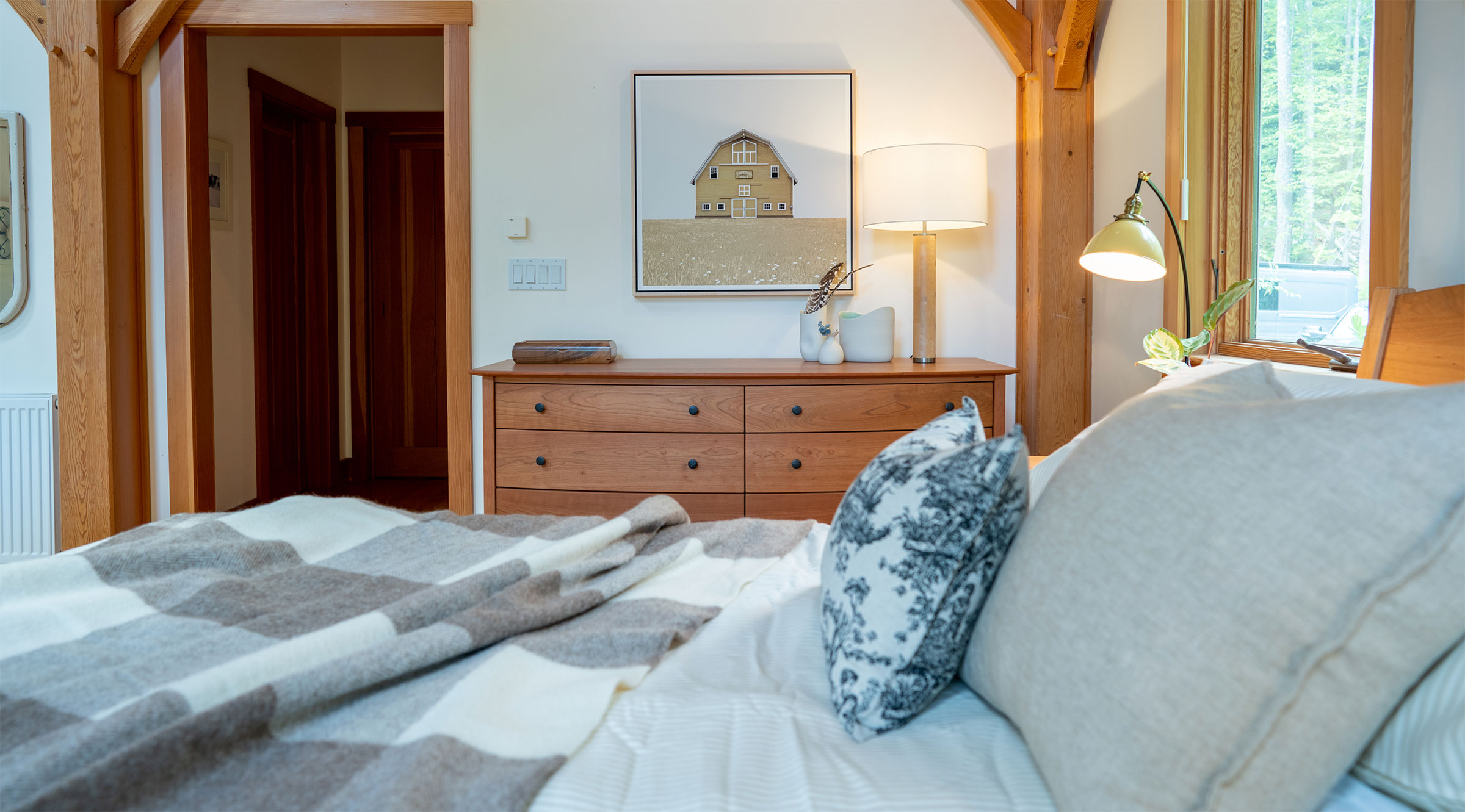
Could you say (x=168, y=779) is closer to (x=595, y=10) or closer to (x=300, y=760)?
(x=300, y=760)

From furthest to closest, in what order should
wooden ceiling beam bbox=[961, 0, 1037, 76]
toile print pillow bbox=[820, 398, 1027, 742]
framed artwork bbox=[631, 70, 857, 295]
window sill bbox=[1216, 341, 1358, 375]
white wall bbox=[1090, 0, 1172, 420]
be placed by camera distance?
framed artwork bbox=[631, 70, 857, 295] → wooden ceiling beam bbox=[961, 0, 1037, 76] → white wall bbox=[1090, 0, 1172, 420] → window sill bbox=[1216, 341, 1358, 375] → toile print pillow bbox=[820, 398, 1027, 742]

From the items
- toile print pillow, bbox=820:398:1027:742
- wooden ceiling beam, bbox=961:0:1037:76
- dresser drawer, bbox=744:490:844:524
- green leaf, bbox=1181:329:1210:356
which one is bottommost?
dresser drawer, bbox=744:490:844:524

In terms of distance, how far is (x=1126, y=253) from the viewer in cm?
176

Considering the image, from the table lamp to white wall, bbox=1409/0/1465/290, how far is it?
1258 mm

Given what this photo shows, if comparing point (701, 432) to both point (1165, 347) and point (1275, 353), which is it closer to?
point (1165, 347)

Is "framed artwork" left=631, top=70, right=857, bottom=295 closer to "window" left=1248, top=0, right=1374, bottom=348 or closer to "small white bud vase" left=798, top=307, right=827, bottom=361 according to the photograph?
"small white bud vase" left=798, top=307, right=827, bottom=361

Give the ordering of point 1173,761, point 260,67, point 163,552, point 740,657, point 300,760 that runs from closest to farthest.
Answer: point 1173,761 → point 300,760 → point 740,657 → point 163,552 → point 260,67

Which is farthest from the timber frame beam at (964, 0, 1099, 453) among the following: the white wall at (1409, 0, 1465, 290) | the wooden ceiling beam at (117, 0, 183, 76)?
the wooden ceiling beam at (117, 0, 183, 76)

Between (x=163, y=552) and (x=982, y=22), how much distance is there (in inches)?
111

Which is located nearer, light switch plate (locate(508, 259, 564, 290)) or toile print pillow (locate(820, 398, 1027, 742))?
toile print pillow (locate(820, 398, 1027, 742))

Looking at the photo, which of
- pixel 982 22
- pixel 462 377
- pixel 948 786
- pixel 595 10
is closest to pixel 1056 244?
pixel 982 22

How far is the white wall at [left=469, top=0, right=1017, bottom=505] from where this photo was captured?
2.98 metres

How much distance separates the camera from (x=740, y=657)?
1.00 meters

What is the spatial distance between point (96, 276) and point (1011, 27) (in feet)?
10.5
